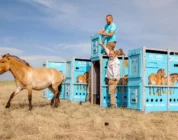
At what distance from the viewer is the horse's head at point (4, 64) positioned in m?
10.9

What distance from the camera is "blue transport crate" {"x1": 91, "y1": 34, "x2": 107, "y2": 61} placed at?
1285 cm

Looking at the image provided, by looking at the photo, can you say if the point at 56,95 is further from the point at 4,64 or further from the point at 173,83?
the point at 173,83

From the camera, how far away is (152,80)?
10594mm

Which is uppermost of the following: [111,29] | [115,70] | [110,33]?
[111,29]

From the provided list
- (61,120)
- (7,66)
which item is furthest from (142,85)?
(7,66)

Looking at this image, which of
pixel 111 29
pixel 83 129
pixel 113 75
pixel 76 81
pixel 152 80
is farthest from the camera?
pixel 76 81

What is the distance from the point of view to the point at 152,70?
34.9ft

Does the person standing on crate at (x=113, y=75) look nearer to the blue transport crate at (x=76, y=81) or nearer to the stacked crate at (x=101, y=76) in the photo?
the stacked crate at (x=101, y=76)

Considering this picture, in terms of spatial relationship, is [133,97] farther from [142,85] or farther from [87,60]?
[87,60]

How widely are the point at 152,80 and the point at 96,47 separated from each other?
3687mm

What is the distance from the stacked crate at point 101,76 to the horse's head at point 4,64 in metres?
4.02

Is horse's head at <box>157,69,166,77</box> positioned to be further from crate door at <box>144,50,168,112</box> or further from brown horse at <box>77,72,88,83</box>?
brown horse at <box>77,72,88,83</box>

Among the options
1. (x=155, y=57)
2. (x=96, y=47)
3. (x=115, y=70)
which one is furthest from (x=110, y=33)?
(x=155, y=57)

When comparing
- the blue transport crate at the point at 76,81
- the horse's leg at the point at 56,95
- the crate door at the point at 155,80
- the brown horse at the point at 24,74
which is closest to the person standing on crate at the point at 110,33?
the crate door at the point at 155,80
